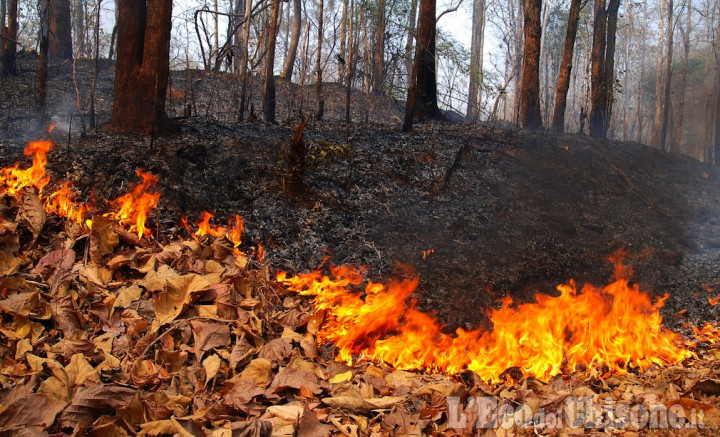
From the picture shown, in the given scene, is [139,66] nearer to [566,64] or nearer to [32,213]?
[32,213]

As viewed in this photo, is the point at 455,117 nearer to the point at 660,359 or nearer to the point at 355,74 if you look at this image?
the point at 355,74

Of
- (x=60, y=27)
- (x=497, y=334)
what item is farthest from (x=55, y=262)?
(x=60, y=27)

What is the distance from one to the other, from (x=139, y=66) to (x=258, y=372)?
4848 millimetres

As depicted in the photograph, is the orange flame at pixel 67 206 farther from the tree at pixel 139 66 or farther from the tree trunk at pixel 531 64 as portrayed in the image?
the tree trunk at pixel 531 64

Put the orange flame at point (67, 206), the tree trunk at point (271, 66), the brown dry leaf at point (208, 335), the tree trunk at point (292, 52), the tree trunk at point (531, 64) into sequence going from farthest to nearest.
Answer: the tree trunk at point (292, 52)
the tree trunk at point (531, 64)
the tree trunk at point (271, 66)
the orange flame at point (67, 206)
the brown dry leaf at point (208, 335)

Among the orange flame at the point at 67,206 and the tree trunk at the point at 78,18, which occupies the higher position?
the tree trunk at the point at 78,18

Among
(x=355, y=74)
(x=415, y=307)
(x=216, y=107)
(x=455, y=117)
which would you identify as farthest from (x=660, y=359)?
(x=455, y=117)

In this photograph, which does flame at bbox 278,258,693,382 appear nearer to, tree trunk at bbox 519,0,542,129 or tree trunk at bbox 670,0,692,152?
tree trunk at bbox 519,0,542,129

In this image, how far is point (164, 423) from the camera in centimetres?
286

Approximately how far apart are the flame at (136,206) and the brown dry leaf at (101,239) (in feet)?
0.92

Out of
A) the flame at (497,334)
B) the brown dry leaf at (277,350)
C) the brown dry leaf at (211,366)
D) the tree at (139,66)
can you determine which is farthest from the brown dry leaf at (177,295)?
the tree at (139,66)

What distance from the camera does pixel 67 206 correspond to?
16.2 feet

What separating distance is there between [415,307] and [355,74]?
39.6ft

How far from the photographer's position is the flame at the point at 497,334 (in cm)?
405
